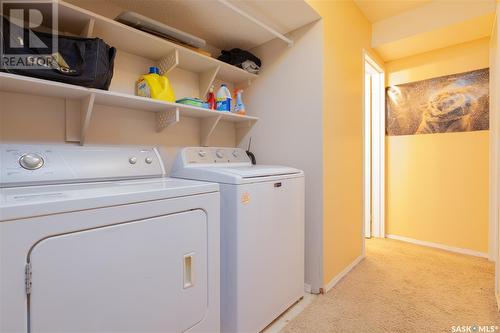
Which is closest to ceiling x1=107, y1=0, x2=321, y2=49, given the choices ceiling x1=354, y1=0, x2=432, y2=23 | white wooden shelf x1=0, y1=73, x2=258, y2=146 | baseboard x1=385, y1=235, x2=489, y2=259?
white wooden shelf x1=0, y1=73, x2=258, y2=146

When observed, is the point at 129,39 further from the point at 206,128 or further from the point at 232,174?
the point at 232,174

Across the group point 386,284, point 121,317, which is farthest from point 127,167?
point 386,284

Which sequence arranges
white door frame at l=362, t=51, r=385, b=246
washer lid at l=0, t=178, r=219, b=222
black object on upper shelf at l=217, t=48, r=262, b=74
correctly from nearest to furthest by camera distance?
washer lid at l=0, t=178, r=219, b=222, black object on upper shelf at l=217, t=48, r=262, b=74, white door frame at l=362, t=51, r=385, b=246

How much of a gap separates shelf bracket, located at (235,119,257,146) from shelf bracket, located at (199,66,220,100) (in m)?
0.48

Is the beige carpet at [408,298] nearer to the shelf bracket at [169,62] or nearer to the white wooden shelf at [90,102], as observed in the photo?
the white wooden shelf at [90,102]

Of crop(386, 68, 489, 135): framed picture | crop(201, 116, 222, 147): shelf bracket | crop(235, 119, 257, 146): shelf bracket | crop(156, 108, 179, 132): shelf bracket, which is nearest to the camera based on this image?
crop(156, 108, 179, 132): shelf bracket

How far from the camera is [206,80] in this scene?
2.01 meters

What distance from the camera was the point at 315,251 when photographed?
6.25ft

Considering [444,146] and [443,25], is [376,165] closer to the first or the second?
[444,146]

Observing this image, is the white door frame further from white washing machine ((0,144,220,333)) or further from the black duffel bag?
the black duffel bag

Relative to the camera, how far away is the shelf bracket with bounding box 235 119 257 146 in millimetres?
2314

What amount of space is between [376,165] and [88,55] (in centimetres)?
305

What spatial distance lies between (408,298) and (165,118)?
214 centimetres

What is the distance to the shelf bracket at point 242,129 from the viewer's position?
231 cm
